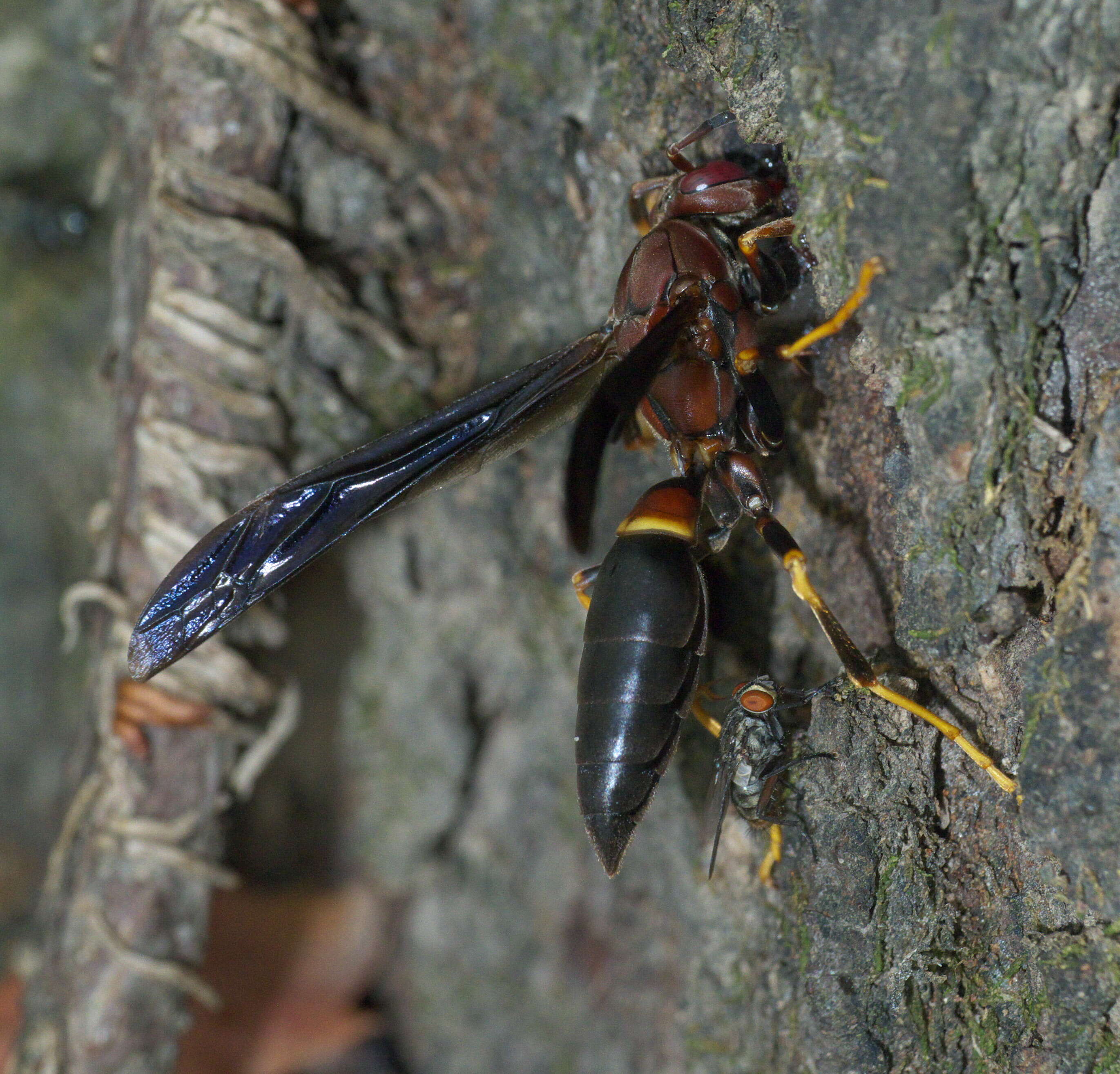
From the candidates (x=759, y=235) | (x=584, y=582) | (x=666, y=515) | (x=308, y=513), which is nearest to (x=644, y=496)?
(x=666, y=515)

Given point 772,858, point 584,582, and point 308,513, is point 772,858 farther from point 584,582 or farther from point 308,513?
point 308,513

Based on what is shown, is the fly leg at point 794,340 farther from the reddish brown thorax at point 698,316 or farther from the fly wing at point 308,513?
the fly wing at point 308,513

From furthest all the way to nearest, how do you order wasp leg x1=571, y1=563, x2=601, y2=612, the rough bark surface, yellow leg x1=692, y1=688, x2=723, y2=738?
wasp leg x1=571, y1=563, x2=601, y2=612, yellow leg x1=692, y1=688, x2=723, y2=738, the rough bark surface

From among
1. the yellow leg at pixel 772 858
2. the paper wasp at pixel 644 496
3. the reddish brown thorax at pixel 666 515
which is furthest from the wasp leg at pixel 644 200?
the yellow leg at pixel 772 858

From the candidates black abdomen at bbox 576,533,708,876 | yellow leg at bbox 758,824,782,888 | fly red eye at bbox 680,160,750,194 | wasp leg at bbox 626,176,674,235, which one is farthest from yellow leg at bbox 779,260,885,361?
yellow leg at bbox 758,824,782,888

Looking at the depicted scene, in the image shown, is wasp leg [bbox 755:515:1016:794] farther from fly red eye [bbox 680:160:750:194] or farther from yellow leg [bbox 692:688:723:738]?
fly red eye [bbox 680:160:750:194]

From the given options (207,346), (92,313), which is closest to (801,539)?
(207,346)

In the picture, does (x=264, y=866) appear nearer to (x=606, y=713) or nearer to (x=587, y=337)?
(x=606, y=713)

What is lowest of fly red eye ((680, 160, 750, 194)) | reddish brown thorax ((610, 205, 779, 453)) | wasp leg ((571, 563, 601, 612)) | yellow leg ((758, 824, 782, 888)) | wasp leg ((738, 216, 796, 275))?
yellow leg ((758, 824, 782, 888))
